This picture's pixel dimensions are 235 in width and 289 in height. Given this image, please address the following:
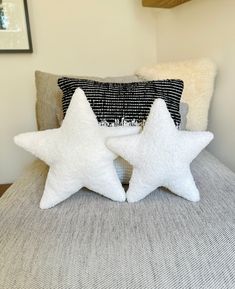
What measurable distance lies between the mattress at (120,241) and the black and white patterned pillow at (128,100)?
26cm

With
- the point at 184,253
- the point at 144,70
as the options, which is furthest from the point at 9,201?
the point at 144,70

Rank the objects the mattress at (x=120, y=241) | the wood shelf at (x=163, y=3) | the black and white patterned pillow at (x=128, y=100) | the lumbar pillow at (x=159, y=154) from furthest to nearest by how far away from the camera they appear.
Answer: the wood shelf at (x=163, y=3) → the black and white patterned pillow at (x=128, y=100) → the lumbar pillow at (x=159, y=154) → the mattress at (x=120, y=241)

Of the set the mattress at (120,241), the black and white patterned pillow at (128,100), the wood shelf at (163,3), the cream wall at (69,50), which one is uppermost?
the wood shelf at (163,3)

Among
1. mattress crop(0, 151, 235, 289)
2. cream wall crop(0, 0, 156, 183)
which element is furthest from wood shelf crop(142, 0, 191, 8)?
mattress crop(0, 151, 235, 289)

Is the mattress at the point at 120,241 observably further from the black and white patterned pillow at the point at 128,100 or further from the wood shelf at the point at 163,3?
the wood shelf at the point at 163,3

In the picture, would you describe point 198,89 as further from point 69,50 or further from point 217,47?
point 69,50

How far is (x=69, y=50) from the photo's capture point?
1.67 meters

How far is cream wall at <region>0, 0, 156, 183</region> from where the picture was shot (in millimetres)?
1610

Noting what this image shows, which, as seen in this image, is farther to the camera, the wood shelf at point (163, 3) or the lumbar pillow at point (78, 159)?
the wood shelf at point (163, 3)

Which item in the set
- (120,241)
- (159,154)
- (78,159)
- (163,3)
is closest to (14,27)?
(163,3)

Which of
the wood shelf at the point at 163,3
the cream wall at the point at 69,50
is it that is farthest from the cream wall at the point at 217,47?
the cream wall at the point at 69,50

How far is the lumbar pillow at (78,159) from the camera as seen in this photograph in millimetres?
798

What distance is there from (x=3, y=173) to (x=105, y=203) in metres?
1.16

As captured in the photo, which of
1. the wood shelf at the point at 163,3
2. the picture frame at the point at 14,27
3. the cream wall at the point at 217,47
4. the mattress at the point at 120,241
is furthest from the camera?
the picture frame at the point at 14,27
